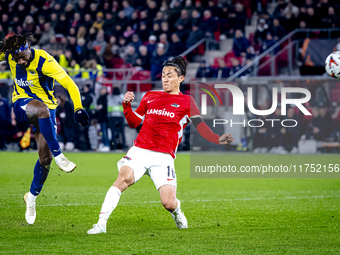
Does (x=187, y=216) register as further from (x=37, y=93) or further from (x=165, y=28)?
(x=165, y=28)

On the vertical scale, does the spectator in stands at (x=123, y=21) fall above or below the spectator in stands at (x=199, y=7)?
below

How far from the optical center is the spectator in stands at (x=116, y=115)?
16.2m

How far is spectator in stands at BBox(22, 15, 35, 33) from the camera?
21.6m

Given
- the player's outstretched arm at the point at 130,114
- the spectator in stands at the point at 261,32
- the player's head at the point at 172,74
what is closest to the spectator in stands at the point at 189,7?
the spectator in stands at the point at 261,32

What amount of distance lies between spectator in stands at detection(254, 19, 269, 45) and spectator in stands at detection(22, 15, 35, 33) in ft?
31.1

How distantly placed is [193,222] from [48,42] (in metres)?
15.4

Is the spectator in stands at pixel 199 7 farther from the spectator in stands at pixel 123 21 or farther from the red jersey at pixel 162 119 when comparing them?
the red jersey at pixel 162 119

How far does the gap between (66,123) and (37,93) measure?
388 inches

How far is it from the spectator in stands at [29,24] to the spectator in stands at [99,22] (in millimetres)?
2776

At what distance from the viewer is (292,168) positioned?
12.9 m

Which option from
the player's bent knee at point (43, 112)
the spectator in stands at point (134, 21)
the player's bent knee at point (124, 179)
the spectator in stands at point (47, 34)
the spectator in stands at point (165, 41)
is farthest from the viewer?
the spectator in stands at point (47, 34)

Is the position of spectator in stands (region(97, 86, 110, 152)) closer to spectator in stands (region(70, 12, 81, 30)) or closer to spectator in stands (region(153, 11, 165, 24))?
spectator in stands (region(153, 11, 165, 24))

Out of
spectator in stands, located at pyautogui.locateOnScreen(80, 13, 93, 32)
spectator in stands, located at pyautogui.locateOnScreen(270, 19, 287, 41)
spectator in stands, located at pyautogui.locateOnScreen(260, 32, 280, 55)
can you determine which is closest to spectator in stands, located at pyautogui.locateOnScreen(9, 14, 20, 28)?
spectator in stands, located at pyautogui.locateOnScreen(80, 13, 93, 32)

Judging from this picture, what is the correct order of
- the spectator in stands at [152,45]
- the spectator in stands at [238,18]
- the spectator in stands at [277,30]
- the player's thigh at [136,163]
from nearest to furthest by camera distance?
1. the player's thigh at [136,163]
2. the spectator in stands at [277,30]
3. the spectator in stands at [152,45]
4. the spectator in stands at [238,18]
